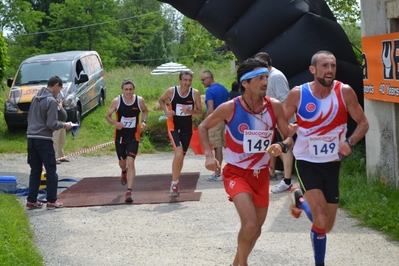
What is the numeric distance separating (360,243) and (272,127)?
2.04 m

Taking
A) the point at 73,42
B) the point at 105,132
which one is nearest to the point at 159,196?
the point at 105,132

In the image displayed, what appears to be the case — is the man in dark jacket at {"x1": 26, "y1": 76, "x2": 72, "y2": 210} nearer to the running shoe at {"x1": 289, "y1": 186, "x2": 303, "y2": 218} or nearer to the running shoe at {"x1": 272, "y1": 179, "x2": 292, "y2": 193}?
the running shoe at {"x1": 272, "y1": 179, "x2": 292, "y2": 193}

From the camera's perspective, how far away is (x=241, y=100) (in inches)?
256

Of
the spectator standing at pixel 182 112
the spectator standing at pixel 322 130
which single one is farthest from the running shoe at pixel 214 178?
the spectator standing at pixel 322 130

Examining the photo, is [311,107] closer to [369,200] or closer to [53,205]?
[369,200]

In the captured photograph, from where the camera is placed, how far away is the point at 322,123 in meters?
6.54

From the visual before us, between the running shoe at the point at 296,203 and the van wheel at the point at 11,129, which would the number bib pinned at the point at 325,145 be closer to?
the running shoe at the point at 296,203

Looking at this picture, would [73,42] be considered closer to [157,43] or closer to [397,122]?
[157,43]

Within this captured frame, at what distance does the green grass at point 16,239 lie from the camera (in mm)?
6973

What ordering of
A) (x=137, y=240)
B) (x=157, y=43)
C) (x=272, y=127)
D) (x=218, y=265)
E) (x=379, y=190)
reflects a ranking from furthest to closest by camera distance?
(x=157, y=43) → (x=379, y=190) → (x=137, y=240) → (x=218, y=265) → (x=272, y=127)

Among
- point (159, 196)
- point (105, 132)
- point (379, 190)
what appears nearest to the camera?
point (379, 190)

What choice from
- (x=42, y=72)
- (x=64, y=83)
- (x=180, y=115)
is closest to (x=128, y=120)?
(x=180, y=115)

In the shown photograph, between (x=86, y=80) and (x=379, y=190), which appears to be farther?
(x=86, y=80)

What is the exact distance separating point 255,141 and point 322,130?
65 centimetres
